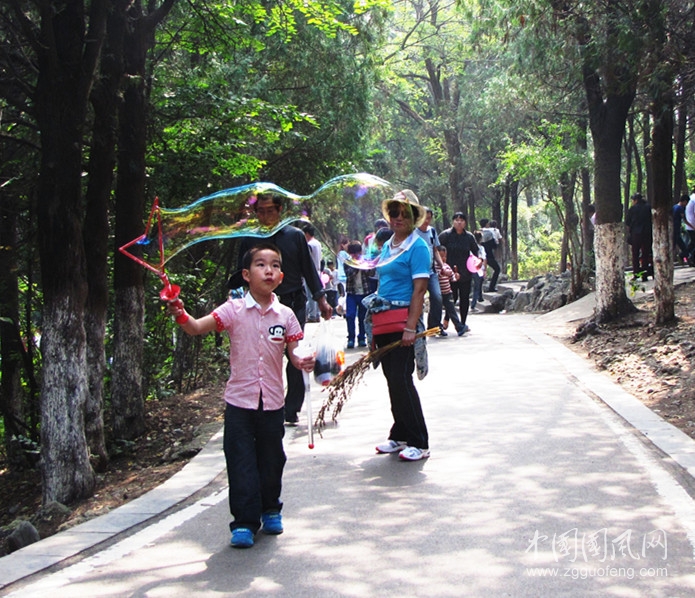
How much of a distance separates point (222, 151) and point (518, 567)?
28.5 ft

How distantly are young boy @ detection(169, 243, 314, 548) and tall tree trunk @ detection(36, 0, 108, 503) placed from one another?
9.55 ft

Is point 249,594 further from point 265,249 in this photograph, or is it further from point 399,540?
point 265,249

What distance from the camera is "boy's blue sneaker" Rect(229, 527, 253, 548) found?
209 inches

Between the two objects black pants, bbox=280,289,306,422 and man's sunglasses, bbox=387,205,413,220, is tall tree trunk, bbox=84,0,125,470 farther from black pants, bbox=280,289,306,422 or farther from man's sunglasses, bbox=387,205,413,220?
man's sunglasses, bbox=387,205,413,220

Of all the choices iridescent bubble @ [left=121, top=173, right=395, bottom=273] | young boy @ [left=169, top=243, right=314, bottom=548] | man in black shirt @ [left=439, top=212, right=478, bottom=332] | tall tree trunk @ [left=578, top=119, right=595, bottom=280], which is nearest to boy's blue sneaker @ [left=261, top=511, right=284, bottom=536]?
young boy @ [left=169, top=243, right=314, bottom=548]

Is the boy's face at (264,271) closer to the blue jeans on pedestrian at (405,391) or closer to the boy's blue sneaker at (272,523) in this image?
the boy's blue sneaker at (272,523)

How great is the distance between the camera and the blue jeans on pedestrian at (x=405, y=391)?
7.17 metres

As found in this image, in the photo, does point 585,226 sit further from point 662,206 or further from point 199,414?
point 199,414

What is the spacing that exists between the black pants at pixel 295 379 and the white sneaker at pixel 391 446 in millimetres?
1404

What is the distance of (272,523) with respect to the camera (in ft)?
18.2

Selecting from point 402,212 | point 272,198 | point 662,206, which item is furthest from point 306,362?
point 662,206

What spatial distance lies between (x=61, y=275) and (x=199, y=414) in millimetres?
3883

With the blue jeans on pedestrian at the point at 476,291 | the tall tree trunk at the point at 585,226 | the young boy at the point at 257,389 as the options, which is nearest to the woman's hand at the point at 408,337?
the young boy at the point at 257,389

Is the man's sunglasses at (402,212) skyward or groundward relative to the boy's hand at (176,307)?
skyward
